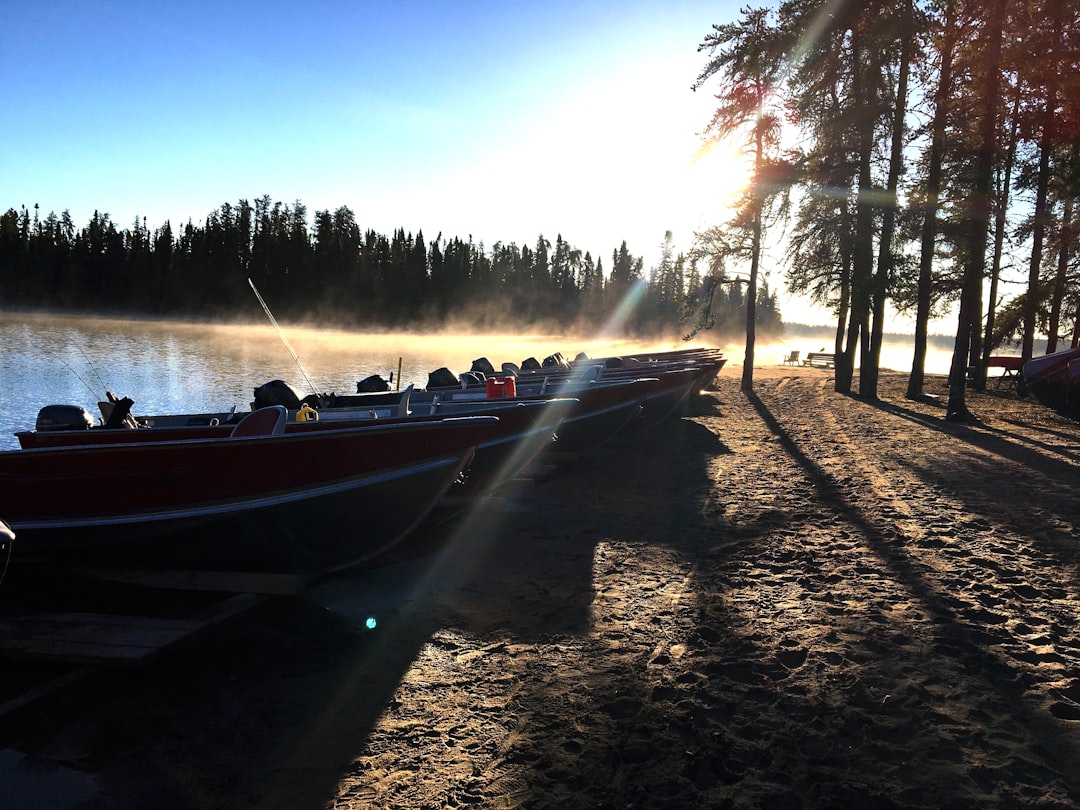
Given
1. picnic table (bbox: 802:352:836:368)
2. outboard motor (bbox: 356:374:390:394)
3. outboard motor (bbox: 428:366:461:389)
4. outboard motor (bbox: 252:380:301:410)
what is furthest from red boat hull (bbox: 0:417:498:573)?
picnic table (bbox: 802:352:836:368)

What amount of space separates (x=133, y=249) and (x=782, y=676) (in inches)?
4163

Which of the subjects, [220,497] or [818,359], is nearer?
[220,497]

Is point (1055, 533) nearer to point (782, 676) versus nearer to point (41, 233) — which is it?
point (782, 676)

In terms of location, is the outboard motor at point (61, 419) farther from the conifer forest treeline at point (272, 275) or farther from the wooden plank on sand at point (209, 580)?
the conifer forest treeline at point (272, 275)

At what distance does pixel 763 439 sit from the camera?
14141 mm

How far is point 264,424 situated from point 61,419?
3.31m

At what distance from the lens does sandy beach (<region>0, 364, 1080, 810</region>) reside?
3.39 metres

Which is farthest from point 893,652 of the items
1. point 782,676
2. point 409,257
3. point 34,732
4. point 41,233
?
point 41,233

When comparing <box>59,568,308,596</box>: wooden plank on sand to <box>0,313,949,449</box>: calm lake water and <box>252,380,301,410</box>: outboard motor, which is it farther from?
<box>0,313,949,449</box>: calm lake water

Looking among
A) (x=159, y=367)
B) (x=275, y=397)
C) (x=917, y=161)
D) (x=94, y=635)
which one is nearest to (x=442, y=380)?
(x=275, y=397)

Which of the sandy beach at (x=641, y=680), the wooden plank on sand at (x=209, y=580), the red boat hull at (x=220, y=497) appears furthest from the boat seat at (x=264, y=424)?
the sandy beach at (x=641, y=680)

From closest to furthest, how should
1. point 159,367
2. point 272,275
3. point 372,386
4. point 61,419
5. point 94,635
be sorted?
point 94,635, point 61,419, point 372,386, point 159,367, point 272,275

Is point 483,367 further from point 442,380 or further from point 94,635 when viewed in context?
point 94,635

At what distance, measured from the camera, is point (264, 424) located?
689 cm
